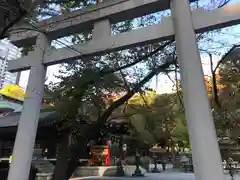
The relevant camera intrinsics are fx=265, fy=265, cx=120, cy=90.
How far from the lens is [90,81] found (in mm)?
5785

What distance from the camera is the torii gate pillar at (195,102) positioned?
9.89 feet

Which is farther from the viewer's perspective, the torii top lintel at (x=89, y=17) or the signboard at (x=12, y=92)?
the signboard at (x=12, y=92)

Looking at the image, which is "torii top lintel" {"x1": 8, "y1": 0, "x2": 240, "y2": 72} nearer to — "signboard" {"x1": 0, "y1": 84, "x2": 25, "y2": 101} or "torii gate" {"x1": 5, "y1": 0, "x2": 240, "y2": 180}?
"torii gate" {"x1": 5, "y1": 0, "x2": 240, "y2": 180}

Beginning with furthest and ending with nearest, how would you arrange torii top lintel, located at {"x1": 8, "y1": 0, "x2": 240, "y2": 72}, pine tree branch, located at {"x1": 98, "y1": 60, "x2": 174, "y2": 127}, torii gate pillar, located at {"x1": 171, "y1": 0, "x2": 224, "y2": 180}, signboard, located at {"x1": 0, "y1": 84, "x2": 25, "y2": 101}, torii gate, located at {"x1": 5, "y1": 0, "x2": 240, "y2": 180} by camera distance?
1. signboard, located at {"x1": 0, "y1": 84, "x2": 25, "y2": 101}
2. pine tree branch, located at {"x1": 98, "y1": 60, "x2": 174, "y2": 127}
3. torii top lintel, located at {"x1": 8, "y1": 0, "x2": 240, "y2": 72}
4. torii gate, located at {"x1": 5, "y1": 0, "x2": 240, "y2": 180}
5. torii gate pillar, located at {"x1": 171, "y1": 0, "x2": 224, "y2": 180}

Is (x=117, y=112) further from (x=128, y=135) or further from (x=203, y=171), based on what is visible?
(x=203, y=171)

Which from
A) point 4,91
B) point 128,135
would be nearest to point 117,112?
point 128,135

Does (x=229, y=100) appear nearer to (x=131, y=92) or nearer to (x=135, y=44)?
(x=131, y=92)

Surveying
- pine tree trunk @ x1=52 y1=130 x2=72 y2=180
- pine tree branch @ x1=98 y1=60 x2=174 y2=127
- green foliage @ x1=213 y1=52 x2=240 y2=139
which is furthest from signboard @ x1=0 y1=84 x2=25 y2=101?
green foliage @ x1=213 y1=52 x2=240 y2=139

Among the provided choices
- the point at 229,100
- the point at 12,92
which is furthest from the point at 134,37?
the point at 12,92

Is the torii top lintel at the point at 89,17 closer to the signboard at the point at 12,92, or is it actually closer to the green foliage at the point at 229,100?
the green foliage at the point at 229,100

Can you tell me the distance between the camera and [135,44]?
13.2ft

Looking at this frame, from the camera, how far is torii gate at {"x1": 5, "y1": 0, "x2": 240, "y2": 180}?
10.3 ft

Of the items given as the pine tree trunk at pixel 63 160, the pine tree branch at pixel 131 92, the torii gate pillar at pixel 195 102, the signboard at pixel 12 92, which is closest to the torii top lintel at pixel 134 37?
the torii gate pillar at pixel 195 102

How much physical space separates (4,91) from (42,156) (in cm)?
1016
